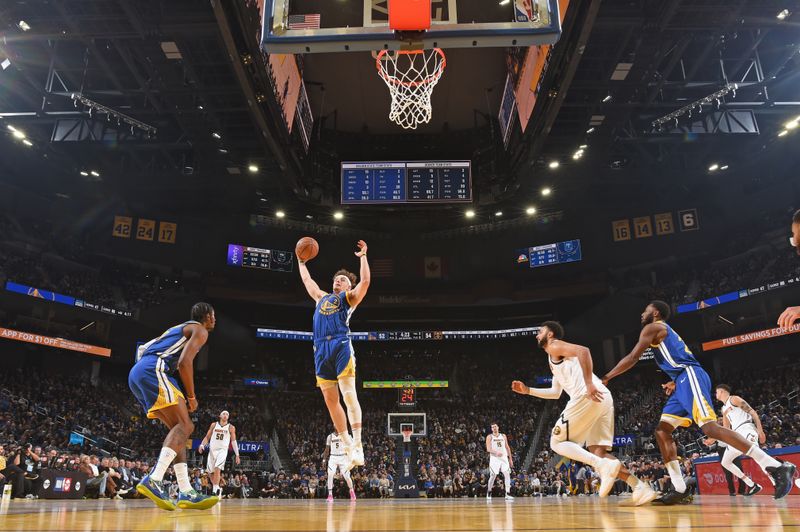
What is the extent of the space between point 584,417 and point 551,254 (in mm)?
23242

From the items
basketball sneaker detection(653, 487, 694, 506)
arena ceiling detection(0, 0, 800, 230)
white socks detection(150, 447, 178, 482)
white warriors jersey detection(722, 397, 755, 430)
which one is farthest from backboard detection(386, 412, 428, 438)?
white socks detection(150, 447, 178, 482)

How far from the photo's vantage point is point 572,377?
19.5ft

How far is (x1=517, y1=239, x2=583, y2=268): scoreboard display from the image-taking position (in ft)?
90.5

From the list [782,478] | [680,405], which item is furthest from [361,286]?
[782,478]

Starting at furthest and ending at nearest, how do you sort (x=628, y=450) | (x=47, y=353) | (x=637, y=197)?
(x=637, y=197) < (x=47, y=353) < (x=628, y=450)

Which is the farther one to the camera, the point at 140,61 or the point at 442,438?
the point at 442,438

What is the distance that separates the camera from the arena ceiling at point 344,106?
11.8 metres

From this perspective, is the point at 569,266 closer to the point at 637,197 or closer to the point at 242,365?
the point at 637,197

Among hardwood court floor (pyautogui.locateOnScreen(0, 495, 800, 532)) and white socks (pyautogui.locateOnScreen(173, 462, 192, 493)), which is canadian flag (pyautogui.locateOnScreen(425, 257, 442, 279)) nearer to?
hardwood court floor (pyautogui.locateOnScreen(0, 495, 800, 532))

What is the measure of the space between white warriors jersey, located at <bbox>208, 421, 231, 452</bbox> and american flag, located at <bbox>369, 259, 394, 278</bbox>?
18.0m

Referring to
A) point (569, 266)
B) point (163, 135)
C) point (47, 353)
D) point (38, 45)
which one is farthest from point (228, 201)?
point (569, 266)

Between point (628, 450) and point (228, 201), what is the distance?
19722mm

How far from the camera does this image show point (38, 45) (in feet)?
44.0

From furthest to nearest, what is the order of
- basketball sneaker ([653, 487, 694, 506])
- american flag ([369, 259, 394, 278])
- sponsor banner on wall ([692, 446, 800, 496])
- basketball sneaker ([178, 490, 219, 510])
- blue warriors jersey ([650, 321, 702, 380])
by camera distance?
american flag ([369, 259, 394, 278]), sponsor banner on wall ([692, 446, 800, 496]), blue warriors jersey ([650, 321, 702, 380]), basketball sneaker ([653, 487, 694, 506]), basketball sneaker ([178, 490, 219, 510])
